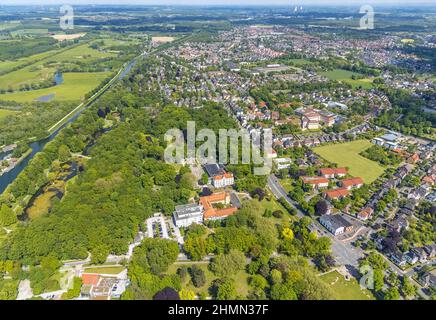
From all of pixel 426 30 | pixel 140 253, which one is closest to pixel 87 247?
pixel 140 253

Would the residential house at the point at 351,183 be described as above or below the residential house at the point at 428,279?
above

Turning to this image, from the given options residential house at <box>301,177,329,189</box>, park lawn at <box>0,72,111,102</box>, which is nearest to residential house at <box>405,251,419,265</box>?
residential house at <box>301,177,329,189</box>

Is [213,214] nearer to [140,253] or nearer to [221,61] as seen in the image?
[140,253]

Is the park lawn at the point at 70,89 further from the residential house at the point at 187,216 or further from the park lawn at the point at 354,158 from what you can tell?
the park lawn at the point at 354,158

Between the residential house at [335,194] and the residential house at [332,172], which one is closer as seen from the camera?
the residential house at [335,194]

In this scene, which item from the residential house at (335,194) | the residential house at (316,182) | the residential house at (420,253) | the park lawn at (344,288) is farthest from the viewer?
the residential house at (316,182)

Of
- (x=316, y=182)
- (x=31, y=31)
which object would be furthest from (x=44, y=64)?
(x=316, y=182)

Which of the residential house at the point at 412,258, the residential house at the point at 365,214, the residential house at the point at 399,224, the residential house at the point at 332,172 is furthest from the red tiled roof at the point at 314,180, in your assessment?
the residential house at the point at 412,258
